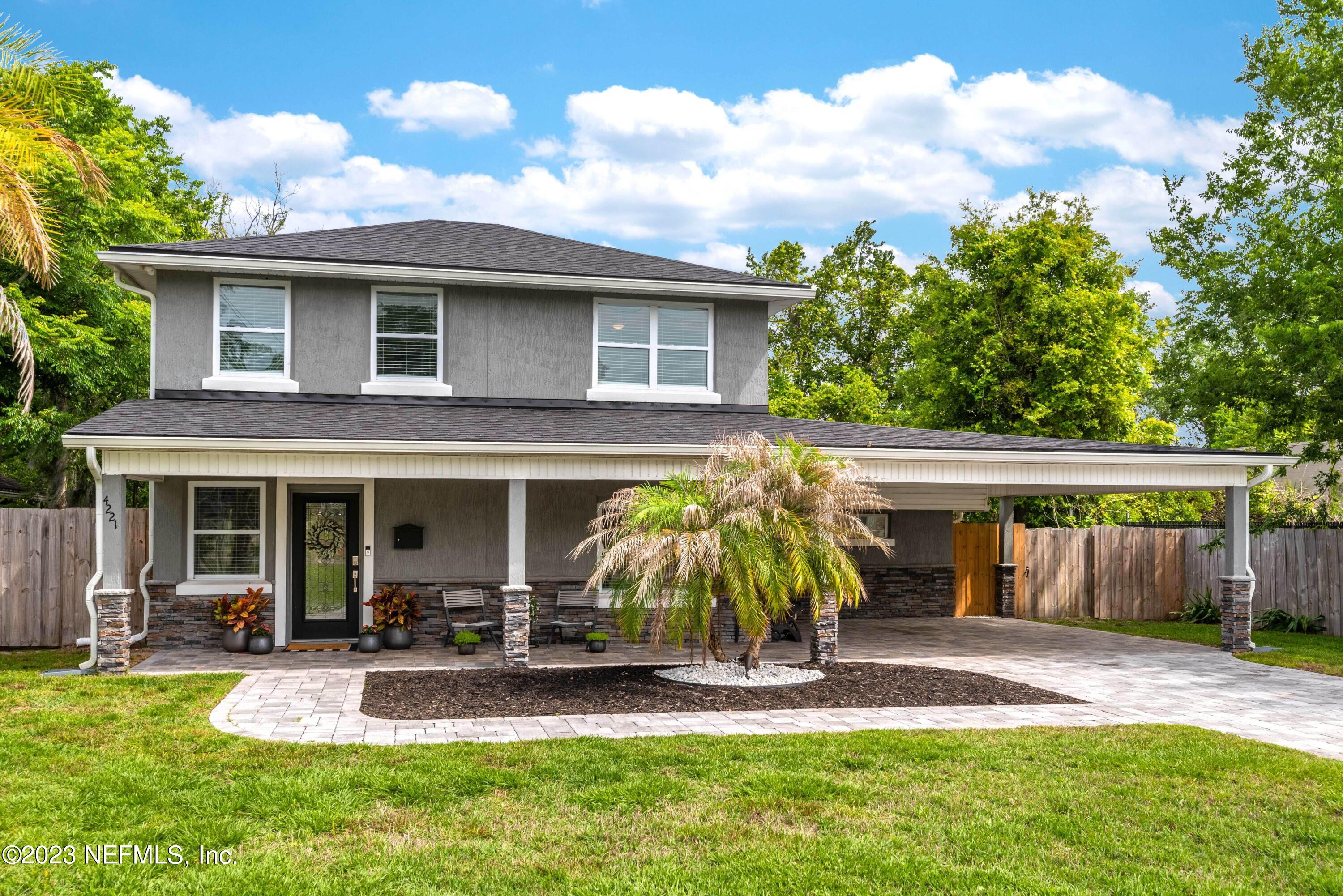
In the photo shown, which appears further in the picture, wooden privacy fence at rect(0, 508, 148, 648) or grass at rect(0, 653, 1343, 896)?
wooden privacy fence at rect(0, 508, 148, 648)

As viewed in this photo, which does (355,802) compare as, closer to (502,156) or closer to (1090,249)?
(1090,249)

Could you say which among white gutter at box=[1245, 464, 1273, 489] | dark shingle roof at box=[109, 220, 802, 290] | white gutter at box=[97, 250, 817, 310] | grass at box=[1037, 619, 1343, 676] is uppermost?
dark shingle roof at box=[109, 220, 802, 290]

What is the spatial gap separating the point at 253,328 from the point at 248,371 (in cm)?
63

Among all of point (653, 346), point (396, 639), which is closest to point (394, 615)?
point (396, 639)

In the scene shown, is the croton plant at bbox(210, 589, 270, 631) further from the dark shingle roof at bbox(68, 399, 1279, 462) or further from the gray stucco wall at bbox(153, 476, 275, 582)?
the dark shingle roof at bbox(68, 399, 1279, 462)

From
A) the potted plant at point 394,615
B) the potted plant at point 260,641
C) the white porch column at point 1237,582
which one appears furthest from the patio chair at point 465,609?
the white porch column at point 1237,582

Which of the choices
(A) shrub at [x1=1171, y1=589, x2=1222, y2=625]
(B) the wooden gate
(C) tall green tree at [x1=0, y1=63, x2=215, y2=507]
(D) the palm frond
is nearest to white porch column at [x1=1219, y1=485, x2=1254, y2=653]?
(A) shrub at [x1=1171, y1=589, x2=1222, y2=625]

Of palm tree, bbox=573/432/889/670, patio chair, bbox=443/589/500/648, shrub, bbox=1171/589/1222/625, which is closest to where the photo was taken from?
palm tree, bbox=573/432/889/670

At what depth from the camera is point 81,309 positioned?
68.5 ft

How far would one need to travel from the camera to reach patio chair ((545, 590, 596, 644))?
578 inches

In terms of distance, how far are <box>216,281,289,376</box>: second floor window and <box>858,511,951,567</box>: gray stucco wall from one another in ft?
38.1

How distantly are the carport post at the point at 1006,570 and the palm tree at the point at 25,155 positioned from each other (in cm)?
1693

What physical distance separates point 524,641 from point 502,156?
1033 inches

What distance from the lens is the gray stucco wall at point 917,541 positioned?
2000 cm
